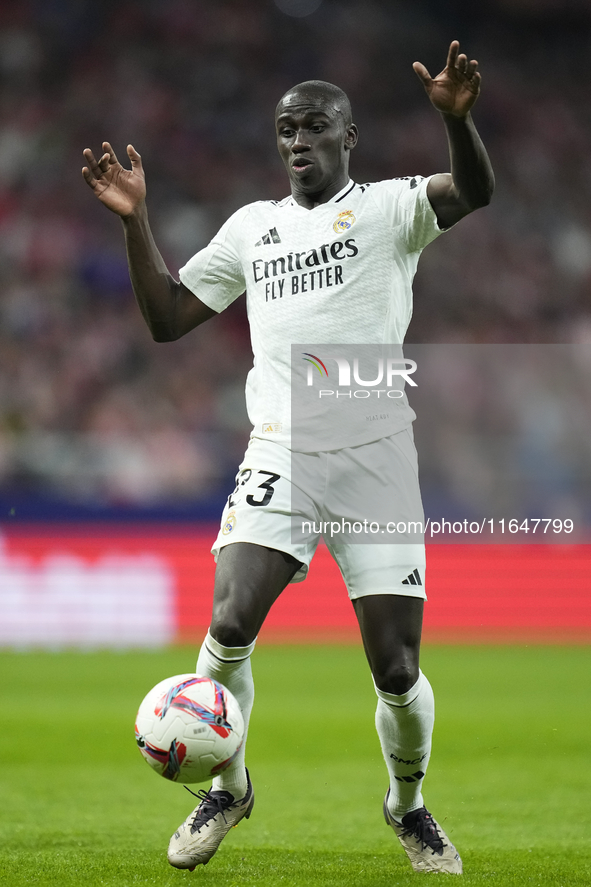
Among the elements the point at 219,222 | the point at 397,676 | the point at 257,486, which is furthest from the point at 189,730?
the point at 219,222

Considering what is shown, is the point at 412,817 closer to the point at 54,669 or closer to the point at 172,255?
the point at 54,669

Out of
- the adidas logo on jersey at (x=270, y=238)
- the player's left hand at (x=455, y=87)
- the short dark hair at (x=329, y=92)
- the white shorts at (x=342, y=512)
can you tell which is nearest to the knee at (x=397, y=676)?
the white shorts at (x=342, y=512)

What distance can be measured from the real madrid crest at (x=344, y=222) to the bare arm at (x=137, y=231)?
0.65 meters

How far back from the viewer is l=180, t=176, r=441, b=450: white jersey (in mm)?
3973

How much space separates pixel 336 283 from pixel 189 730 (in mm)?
1627

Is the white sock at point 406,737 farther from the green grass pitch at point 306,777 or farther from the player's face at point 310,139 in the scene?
the player's face at point 310,139

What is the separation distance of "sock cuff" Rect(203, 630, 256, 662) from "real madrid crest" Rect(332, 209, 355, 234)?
4.96 feet

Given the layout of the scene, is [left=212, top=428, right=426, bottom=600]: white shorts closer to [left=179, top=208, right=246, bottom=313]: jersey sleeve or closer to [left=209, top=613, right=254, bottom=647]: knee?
[left=209, top=613, right=254, bottom=647]: knee

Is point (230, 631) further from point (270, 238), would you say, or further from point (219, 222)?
point (219, 222)

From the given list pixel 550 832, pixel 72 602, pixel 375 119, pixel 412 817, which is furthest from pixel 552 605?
pixel 375 119

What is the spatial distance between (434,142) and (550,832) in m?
14.2

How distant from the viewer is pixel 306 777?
6359mm

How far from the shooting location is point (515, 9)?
18641 mm

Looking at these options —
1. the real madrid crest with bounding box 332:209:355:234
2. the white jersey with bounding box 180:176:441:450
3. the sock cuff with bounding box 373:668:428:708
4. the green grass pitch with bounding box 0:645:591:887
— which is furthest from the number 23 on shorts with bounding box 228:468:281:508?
the green grass pitch with bounding box 0:645:591:887
